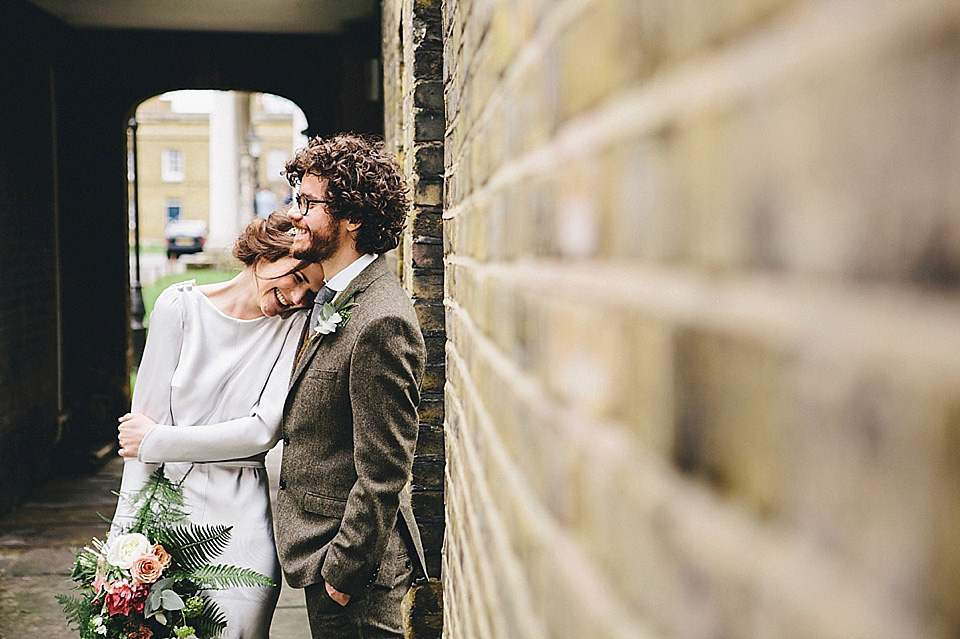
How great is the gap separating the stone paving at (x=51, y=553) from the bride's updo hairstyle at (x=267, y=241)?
301 centimetres

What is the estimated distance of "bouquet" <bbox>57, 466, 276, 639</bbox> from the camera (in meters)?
3.16

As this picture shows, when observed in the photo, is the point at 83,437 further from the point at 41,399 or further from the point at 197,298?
the point at 197,298

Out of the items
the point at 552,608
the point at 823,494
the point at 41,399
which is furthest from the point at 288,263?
the point at 41,399

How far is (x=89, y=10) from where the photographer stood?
360 inches

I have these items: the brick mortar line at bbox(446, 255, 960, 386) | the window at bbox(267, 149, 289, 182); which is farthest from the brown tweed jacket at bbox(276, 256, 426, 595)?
the window at bbox(267, 149, 289, 182)

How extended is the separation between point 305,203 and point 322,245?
0.45 feet

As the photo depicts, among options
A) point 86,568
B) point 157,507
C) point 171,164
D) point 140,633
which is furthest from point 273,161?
point 140,633

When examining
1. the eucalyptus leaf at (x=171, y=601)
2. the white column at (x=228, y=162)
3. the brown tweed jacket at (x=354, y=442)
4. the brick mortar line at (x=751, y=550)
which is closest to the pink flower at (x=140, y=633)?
the eucalyptus leaf at (x=171, y=601)

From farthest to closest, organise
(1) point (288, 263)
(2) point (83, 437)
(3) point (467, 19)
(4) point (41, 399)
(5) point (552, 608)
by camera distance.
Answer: (2) point (83, 437) < (4) point (41, 399) < (1) point (288, 263) < (3) point (467, 19) < (5) point (552, 608)

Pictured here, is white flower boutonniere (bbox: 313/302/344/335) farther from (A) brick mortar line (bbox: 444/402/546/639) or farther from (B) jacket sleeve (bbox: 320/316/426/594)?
(A) brick mortar line (bbox: 444/402/546/639)

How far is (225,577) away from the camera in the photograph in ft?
10.4

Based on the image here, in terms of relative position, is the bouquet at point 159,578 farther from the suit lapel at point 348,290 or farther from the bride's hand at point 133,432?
the suit lapel at point 348,290

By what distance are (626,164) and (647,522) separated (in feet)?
0.81

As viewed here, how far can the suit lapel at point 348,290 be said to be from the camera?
3039 mm
